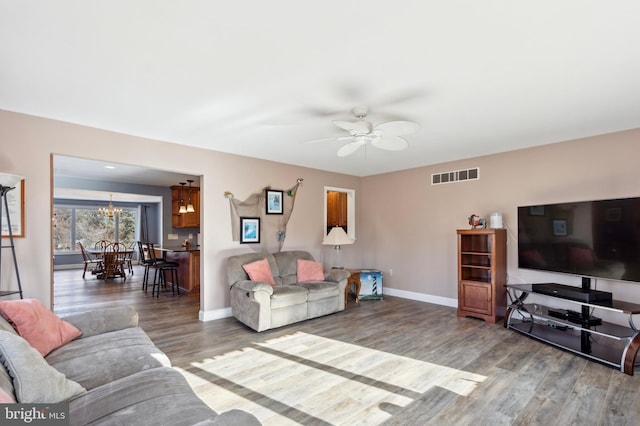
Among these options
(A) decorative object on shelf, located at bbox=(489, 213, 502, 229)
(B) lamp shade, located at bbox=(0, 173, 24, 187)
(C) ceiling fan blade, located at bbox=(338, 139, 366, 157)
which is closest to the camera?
(B) lamp shade, located at bbox=(0, 173, 24, 187)

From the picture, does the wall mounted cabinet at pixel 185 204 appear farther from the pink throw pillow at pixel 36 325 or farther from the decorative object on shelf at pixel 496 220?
the decorative object on shelf at pixel 496 220

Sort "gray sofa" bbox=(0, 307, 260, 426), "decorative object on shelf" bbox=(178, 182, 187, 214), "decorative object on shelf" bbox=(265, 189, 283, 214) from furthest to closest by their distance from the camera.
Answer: "decorative object on shelf" bbox=(178, 182, 187, 214), "decorative object on shelf" bbox=(265, 189, 283, 214), "gray sofa" bbox=(0, 307, 260, 426)

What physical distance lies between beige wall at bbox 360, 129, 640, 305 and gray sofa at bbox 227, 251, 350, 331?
1.59 meters

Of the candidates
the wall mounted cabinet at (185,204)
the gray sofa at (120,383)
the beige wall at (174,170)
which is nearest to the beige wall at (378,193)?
the beige wall at (174,170)

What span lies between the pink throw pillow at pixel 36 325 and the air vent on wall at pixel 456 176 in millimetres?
5218

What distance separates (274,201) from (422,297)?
10.3 feet

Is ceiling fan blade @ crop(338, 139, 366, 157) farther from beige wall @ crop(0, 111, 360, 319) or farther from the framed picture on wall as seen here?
the framed picture on wall

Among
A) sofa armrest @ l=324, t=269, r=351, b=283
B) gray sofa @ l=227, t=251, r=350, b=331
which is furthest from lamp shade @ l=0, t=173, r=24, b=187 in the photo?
sofa armrest @ l=324, t=269, r=351, b=283

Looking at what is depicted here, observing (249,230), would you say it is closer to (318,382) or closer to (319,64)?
(318,382)

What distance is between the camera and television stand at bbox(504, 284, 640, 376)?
287 cm

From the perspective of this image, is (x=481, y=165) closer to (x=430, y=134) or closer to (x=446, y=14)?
(x=430, y=134)

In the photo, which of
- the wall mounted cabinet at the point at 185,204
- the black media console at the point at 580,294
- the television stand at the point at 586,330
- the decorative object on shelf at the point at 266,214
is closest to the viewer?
the television stand at the point at 586,330

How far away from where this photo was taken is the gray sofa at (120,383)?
1.34 meters

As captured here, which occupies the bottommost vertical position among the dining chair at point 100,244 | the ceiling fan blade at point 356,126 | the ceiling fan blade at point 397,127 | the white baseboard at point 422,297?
the white baseboard at point 422,297
